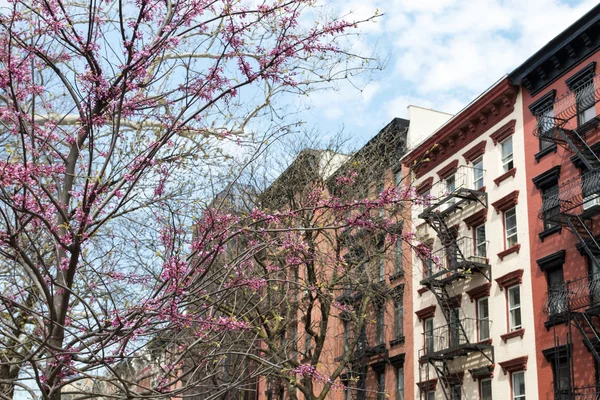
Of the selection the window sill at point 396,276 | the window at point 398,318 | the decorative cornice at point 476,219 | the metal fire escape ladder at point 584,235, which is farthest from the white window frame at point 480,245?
the window at point 398,318

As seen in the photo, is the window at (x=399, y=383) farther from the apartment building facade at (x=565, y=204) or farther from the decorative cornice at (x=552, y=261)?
the decorative cornice at (x=552, y=261)

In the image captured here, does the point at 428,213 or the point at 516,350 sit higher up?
the point at 428,213

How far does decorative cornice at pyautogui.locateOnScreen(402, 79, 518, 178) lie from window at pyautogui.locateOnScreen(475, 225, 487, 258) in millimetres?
3484

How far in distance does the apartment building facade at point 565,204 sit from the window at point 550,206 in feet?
0.11

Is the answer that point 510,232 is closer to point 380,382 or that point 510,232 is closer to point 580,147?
point 580,147

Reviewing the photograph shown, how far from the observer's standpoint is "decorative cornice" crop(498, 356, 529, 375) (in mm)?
26080

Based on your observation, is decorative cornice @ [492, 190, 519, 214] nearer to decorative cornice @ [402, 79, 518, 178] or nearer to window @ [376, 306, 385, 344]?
decorative cornice @ [402, 79, 518, 178]

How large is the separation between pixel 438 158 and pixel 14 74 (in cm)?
2876

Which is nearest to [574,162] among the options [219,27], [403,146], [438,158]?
[438,158]

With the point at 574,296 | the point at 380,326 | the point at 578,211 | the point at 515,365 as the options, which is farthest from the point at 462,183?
the point at 574,296

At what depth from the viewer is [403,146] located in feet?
123

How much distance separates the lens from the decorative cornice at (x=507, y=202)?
94.0 ft

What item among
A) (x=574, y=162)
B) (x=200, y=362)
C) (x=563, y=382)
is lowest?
(x=200, y=362)

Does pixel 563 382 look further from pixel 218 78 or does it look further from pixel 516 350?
pixel 218 78
